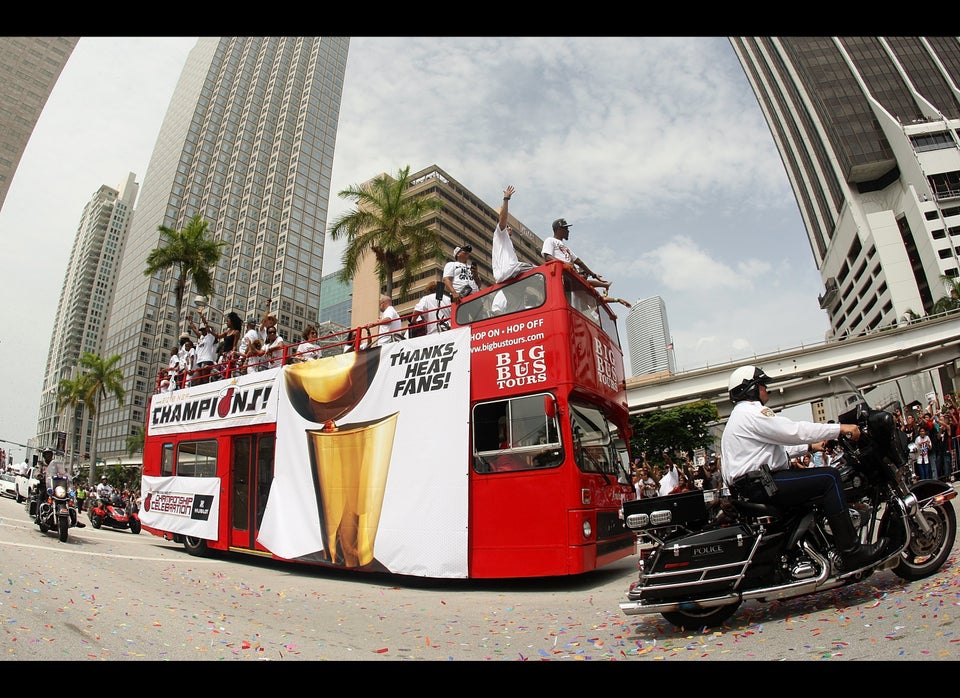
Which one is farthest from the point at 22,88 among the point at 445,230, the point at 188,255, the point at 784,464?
the point at 784,464

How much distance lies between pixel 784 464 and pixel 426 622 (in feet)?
11.8

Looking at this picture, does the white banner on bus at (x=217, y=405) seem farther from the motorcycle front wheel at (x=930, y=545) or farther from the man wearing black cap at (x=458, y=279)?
the motorcycle front wheel at (x=930, y=545)

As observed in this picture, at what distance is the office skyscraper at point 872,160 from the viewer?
65625 millimetres

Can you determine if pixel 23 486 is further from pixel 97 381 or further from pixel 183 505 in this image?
pixel 183 505

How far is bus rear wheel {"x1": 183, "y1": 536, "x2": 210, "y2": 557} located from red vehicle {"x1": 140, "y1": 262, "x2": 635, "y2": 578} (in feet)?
2.35

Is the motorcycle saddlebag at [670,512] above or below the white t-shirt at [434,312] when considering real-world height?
below

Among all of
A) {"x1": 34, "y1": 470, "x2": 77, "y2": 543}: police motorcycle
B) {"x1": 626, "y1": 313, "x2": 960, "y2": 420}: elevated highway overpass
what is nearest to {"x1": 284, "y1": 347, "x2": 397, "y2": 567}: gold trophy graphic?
{"x1": 34, "y1": 470, "x2": 77, "y2": 543}: police motorcycle

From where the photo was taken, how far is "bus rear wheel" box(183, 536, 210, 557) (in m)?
10.5

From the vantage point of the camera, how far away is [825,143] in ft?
300

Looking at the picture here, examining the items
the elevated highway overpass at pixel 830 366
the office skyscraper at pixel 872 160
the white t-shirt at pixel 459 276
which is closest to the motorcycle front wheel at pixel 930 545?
the white t-shirt at pixel 459 276

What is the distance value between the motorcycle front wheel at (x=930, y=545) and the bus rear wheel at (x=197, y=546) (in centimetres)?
1096
